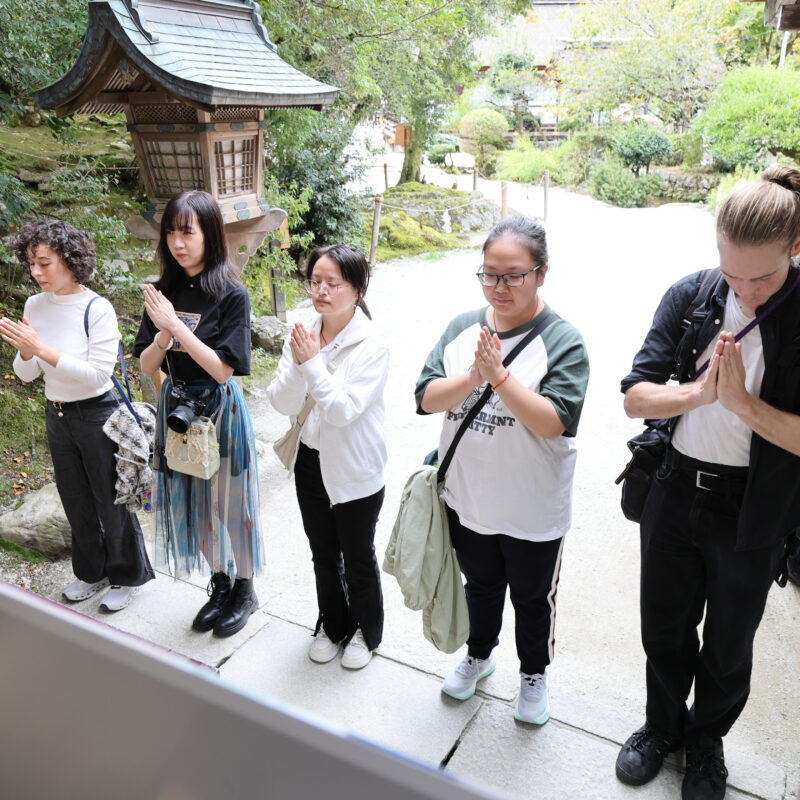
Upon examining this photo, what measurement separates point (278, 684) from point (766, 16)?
158 inches

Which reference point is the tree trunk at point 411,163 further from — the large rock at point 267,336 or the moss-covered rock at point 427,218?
the large rock at point 267,336

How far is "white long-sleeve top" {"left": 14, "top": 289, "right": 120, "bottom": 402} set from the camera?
2.78 m

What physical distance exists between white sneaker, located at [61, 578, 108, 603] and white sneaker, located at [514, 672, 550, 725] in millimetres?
2102

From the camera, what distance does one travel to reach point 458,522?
2381 mm

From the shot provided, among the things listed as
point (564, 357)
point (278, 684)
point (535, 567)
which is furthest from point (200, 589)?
point (564, 357)

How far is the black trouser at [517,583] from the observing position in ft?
7.39

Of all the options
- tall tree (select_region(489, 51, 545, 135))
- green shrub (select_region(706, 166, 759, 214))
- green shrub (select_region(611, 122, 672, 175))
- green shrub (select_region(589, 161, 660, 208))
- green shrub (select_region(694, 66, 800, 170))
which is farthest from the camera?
tall tree (select_region(489, 51, 545, 135))

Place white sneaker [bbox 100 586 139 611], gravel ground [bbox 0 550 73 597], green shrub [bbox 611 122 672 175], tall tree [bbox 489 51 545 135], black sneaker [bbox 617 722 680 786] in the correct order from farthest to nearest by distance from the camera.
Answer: tall tree [bbox 489 51 545 135]
green shrub [bbox 611 122 672 175]
gravel ground [bbox 0 550 73 597]
white sneaker [bbox 100 586 139 611]
black sneaker [bbox 617 722 680 786]

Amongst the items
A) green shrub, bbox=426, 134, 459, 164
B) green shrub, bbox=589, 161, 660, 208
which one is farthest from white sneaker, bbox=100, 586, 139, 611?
green shrub, bbox=426, 134, 459, 164

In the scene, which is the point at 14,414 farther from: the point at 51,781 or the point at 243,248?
the point at 51,781

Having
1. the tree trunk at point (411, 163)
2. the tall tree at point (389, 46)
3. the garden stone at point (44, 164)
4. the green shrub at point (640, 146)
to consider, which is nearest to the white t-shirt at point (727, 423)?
the tall tree at point (389, 46)

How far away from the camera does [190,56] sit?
3.08 m

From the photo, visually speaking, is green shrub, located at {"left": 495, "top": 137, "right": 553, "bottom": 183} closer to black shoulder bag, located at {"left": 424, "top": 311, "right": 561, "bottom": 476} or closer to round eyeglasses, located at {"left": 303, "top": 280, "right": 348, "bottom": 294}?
round eyeglasses, located at {"left": 303, "top": 280, "right": 348, "bottom": 294}

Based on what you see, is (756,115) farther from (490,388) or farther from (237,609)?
(237,609)
